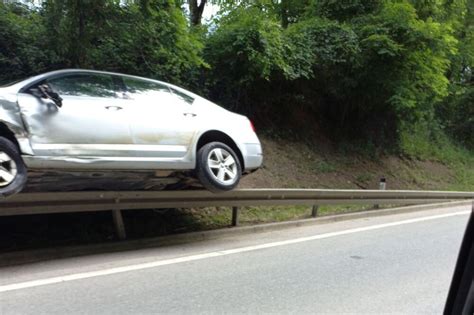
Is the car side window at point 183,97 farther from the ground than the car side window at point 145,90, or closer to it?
closer to it

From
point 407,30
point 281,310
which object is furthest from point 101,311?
A: point 407,30

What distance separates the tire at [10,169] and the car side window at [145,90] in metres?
1.75

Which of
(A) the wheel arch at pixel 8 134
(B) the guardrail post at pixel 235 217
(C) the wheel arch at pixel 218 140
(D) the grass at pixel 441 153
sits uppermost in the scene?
(A) the wheel arch at pixel 8 134

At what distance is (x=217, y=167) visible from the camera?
7.12 meters

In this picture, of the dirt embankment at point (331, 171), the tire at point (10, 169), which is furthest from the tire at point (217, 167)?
the dirt embankment at point (331, 171)

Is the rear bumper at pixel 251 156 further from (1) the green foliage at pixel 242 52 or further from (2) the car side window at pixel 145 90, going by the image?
(1) the green foliage at pixel 242 52

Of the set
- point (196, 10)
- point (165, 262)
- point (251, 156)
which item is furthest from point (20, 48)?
point (196, 10)

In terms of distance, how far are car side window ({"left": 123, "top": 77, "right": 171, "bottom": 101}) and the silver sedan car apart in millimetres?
15

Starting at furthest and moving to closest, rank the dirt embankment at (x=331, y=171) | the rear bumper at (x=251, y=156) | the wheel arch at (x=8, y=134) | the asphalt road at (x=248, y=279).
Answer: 1. the dirt embankment at (x=331, y=171)
2. the rear bumper at (x=251, y=156)
3. the wheel arch at (x=8, y=134)
4. the asphalt road at (x=248, y=279)

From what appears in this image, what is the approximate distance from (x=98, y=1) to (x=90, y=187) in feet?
10.9

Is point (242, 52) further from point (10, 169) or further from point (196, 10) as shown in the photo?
point (10, 169)

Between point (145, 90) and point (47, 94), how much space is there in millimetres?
1492

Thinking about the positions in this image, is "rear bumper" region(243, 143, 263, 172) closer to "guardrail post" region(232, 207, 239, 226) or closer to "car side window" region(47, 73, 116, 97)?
"guardrail post" region(232, 207, 239, 226)

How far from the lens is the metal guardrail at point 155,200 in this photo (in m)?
6.25
